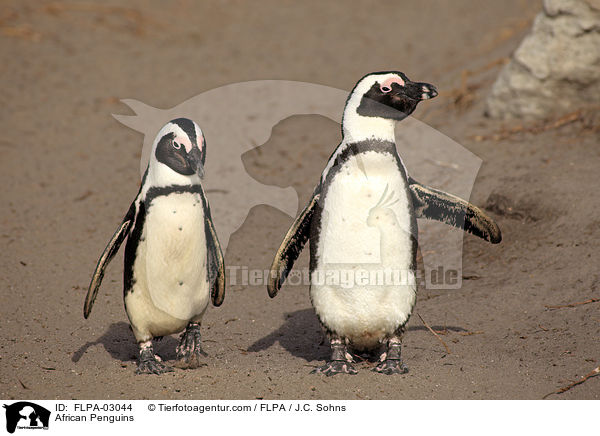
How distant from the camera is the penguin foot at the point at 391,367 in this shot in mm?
3385

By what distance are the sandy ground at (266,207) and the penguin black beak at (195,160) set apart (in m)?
0.96

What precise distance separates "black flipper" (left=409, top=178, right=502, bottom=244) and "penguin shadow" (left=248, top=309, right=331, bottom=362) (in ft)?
2.79

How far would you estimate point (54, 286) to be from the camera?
15.0 feet

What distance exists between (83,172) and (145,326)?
3120mm

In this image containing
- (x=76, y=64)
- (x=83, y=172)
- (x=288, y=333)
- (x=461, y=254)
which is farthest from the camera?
(x=76, y=64)

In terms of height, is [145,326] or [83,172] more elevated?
[83,172]

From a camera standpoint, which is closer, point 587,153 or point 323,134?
point 587,153

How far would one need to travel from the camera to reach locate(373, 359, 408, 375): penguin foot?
3.38 metres

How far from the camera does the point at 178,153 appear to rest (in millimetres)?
3262

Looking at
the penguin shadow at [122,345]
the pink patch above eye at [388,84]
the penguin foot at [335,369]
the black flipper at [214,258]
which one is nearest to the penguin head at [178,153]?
the black flipper at [214,258]

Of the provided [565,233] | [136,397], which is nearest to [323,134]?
[565,233]

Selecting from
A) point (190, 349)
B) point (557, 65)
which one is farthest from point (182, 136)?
point (557, 65)

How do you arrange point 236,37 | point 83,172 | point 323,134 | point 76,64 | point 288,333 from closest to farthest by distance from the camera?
point 288,333 < point 83,172 < point 323,134 < point 76,64 < point 236,37

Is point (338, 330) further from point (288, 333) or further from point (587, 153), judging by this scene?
point (587, 153)
